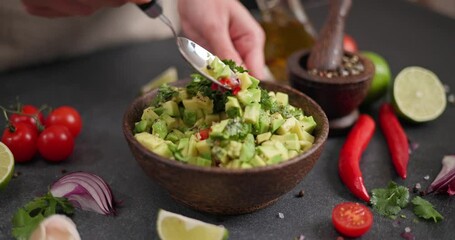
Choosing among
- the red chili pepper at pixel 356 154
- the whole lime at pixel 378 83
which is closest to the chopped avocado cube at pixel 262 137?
the red chili pepper at pixel 356 154

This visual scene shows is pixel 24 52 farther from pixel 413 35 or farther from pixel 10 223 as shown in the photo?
pixel 413 35

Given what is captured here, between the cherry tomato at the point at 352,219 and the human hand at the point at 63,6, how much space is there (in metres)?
0.97

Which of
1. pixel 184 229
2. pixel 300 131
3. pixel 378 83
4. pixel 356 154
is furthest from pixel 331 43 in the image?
pixel 184 229

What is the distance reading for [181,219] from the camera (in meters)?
1.20

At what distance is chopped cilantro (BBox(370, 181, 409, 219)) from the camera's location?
139 centimetres

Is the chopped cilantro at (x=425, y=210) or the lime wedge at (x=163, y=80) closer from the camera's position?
the chopped cilantro at (x=425, y=210)

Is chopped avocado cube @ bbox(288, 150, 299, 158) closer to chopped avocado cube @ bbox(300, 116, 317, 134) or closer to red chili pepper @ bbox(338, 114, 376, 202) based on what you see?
chopped avocado cube @ bbox(300, 116, 317, 134)

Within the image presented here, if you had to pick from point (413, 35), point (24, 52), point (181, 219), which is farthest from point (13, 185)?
point (413, 35)

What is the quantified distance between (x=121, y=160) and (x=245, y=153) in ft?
1.81

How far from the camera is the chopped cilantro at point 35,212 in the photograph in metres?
1.26

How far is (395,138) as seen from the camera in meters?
1.69

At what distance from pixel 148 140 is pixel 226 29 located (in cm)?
58

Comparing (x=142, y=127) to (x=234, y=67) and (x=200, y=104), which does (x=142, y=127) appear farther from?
(x=234, y=67)

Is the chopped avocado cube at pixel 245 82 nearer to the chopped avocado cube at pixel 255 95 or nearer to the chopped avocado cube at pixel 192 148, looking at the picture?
the chopped avocado cube at pixel 255 95
